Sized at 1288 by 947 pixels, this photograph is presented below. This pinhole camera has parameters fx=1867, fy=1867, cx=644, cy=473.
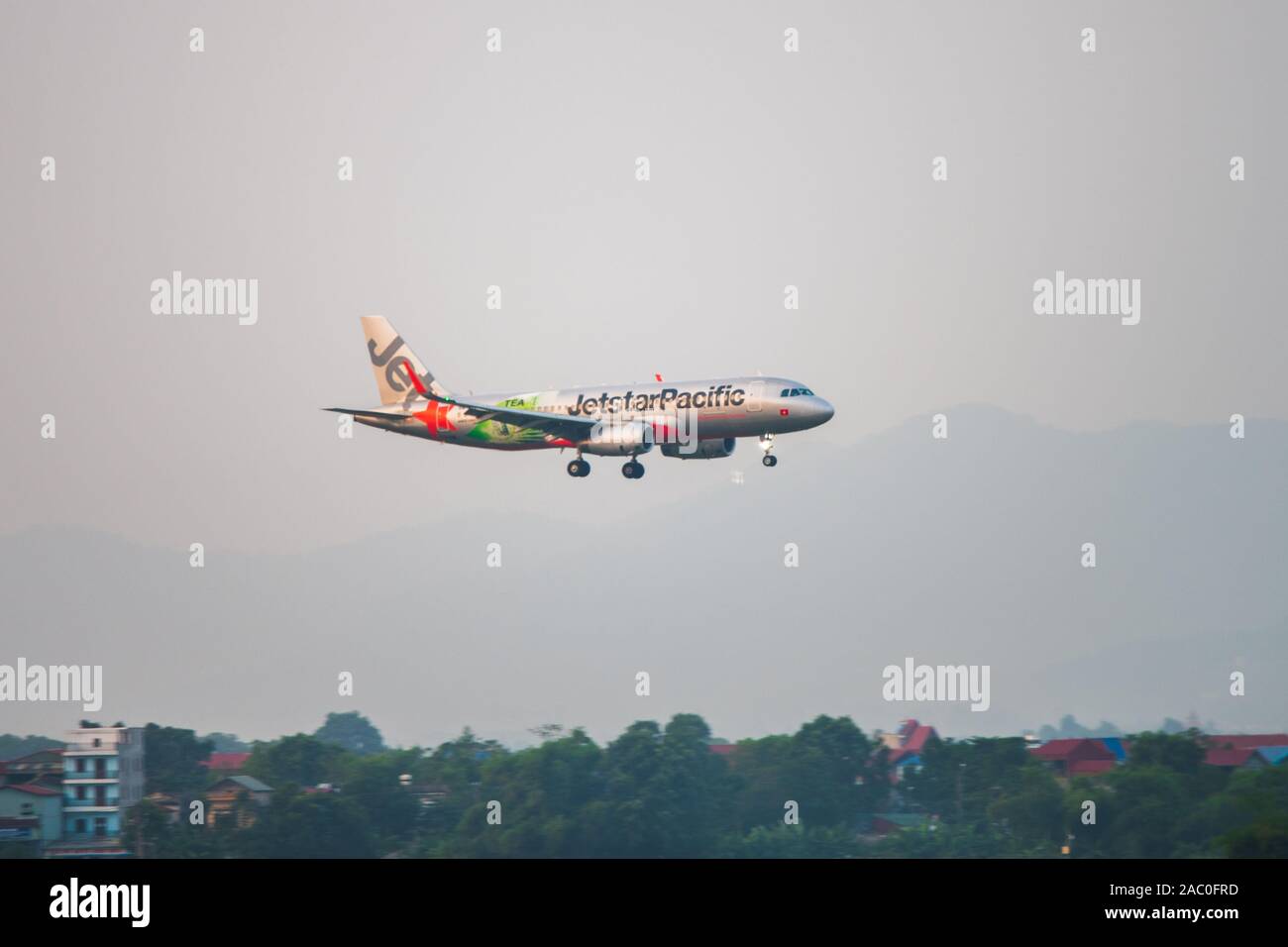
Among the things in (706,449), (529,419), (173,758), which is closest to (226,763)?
(173,758)

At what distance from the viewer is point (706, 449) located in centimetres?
10469

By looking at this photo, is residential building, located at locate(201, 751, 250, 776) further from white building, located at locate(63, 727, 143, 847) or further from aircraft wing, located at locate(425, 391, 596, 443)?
aircraft wing, located at locate(425, 391, 596, 443)

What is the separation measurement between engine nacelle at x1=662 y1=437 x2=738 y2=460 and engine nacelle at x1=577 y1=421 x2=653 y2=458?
50.0 inches

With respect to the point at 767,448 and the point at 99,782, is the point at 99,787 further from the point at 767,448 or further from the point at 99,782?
the point at 767,448

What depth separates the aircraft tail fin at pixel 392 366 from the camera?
120062 millimetres

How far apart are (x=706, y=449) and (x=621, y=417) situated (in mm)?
5113

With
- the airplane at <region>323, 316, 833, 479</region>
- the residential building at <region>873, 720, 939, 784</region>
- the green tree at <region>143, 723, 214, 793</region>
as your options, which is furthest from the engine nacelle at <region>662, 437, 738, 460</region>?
the green tree at <region>143, 723, 214, 793</region>

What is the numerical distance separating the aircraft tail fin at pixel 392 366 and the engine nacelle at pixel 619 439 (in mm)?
17206

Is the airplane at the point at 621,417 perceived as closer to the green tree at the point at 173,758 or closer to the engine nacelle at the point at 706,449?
the engine nacelle at the point at 706,449

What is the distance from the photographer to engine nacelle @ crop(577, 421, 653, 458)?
102938 millimetres

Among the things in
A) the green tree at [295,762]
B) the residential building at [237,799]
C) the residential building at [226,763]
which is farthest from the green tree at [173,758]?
the residential building at [237,799]
